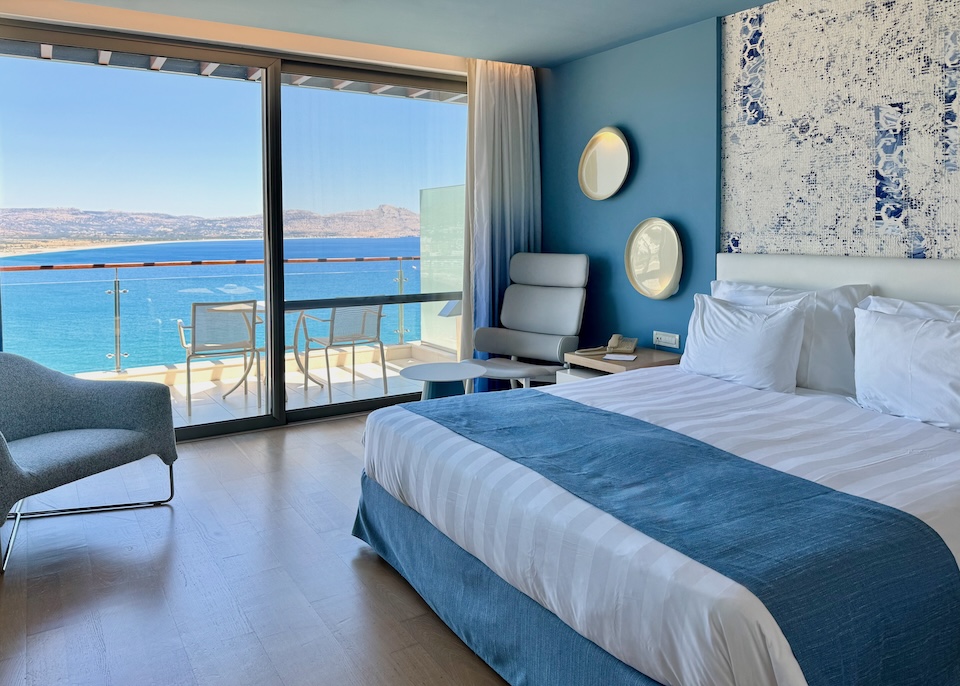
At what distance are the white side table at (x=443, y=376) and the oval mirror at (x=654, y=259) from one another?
112 cm

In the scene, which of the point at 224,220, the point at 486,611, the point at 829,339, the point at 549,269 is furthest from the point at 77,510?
the point at 829,339

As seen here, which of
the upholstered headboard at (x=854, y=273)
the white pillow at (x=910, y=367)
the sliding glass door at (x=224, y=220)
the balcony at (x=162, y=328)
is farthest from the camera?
the balcony at (x=162, y=328)

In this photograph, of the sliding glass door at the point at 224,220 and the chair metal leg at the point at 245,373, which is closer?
the sliding glass door at the point at 224,220

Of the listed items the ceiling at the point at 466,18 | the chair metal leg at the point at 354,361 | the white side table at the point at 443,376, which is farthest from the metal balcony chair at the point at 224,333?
the ceiling at the point at 466,18

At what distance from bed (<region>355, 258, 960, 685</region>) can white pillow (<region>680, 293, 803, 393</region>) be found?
0.61 feet

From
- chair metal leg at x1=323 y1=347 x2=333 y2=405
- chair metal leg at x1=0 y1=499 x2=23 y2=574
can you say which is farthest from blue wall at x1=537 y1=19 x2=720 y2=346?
chair metal leg at x1=0 y1=499 x2=23 y2=574

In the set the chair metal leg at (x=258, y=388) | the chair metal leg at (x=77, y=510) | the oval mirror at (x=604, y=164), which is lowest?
the chair metal leg at (x=77, y=510)

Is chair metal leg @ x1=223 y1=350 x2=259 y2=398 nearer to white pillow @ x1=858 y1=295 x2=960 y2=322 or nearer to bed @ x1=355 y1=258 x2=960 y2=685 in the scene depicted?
bed @ x1=355 y1=258 x2=960 y2=685

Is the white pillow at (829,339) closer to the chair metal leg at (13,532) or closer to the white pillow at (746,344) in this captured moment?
the white pillow at (746,344)

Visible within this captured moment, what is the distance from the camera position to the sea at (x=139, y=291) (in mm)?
4484

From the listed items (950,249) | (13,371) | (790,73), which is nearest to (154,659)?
(13,371)

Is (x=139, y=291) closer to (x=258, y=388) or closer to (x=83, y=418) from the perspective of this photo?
(x=258, y=388)

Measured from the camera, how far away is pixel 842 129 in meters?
3.55

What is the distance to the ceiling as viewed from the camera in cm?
386
